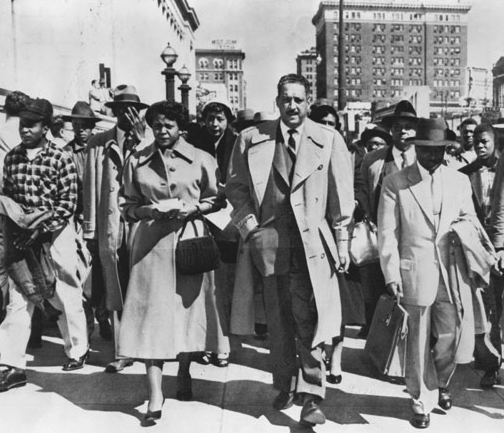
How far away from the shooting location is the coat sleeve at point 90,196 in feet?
19.7

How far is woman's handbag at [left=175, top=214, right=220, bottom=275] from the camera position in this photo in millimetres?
4684

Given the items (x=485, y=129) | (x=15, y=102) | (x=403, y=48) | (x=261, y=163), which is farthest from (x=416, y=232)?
(x=403, y=48)

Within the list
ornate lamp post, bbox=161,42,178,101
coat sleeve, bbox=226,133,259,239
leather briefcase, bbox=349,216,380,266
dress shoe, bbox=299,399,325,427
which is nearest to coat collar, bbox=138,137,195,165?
coat sleeve, bbox=226,133,259,239

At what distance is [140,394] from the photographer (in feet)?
16.9

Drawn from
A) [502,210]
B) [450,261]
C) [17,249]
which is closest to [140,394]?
[17,249]

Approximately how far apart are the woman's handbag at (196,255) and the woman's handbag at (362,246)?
1278 mm

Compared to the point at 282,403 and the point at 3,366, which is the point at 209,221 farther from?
the point at 3,366

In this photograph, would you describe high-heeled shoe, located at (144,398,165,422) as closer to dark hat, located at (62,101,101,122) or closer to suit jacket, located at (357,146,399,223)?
suit jacket, located at (357,146,399,223)

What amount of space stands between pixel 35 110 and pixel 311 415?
310cm

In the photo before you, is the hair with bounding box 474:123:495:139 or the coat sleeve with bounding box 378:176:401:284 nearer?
the coat sleeve with bounding box 378:176:401:284

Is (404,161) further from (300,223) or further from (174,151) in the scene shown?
(174,151)

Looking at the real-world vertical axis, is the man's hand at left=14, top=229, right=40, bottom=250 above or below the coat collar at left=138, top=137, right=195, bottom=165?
below

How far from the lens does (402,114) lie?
598 cm

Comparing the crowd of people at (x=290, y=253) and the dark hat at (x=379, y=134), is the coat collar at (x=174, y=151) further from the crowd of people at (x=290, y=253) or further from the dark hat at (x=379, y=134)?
the dark hat at (x=379, y=134)
